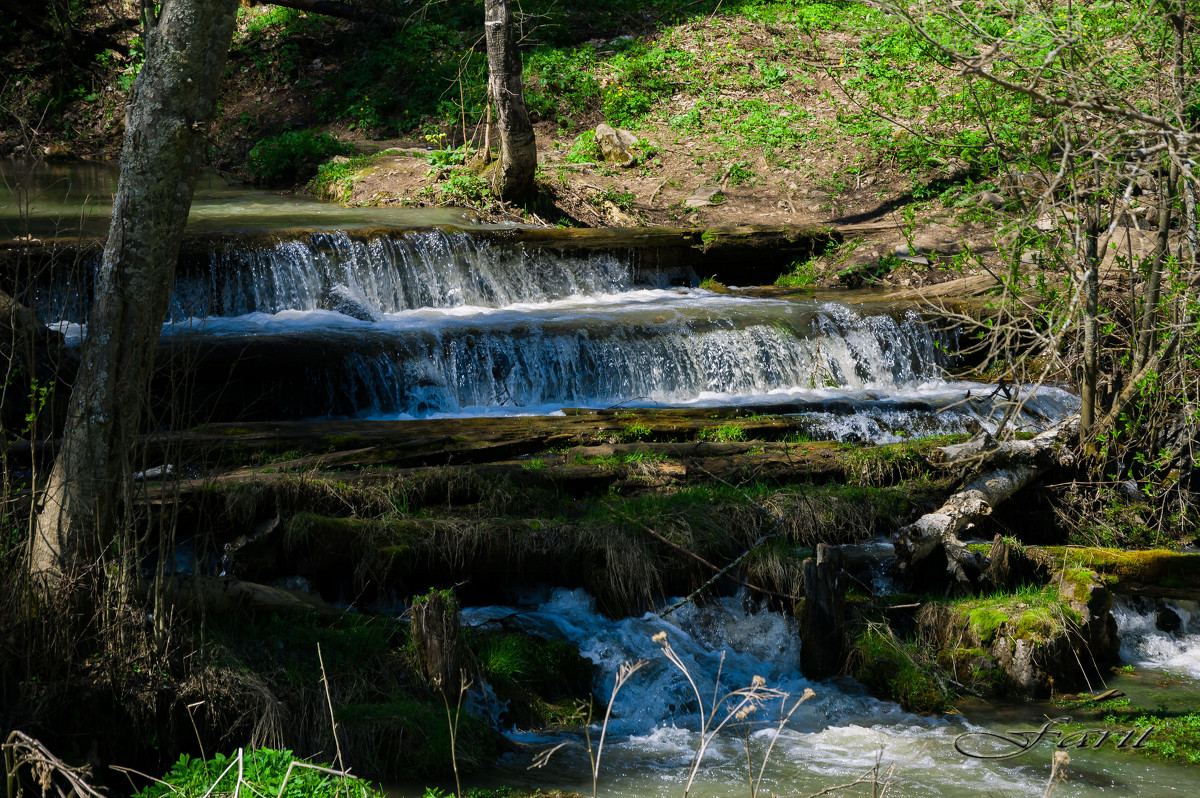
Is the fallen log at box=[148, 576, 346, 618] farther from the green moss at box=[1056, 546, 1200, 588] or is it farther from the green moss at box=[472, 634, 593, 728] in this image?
the green moss at box=[1056, 546, 1200, 588]

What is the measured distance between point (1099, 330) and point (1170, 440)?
1.05m

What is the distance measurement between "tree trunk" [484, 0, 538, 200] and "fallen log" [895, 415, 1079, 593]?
340 inches

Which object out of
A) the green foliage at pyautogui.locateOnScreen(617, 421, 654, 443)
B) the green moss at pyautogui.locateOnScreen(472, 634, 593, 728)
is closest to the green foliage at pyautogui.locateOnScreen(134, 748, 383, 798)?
the green moss at pyautogui.locateOnScreen(472, 634, 593, 728)

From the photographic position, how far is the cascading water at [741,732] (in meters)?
4.88

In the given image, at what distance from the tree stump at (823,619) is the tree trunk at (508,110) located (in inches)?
386

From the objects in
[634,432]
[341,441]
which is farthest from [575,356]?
[341,441]

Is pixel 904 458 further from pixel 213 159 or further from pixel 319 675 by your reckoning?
pixel 213 159

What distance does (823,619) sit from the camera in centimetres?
615

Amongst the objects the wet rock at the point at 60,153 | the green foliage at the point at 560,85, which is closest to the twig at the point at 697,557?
the green foliage at the point at 560,85

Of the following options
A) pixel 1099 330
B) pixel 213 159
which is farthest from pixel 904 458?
pixel 213 159

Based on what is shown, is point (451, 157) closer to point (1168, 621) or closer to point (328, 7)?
point (328, 7)

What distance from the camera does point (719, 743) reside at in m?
5.34

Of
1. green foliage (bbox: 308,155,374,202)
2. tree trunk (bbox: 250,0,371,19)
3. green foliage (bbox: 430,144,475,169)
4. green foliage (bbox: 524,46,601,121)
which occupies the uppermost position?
tree trunk (bbox: 250,0,371,19)

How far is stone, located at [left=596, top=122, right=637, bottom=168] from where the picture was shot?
1761cm
